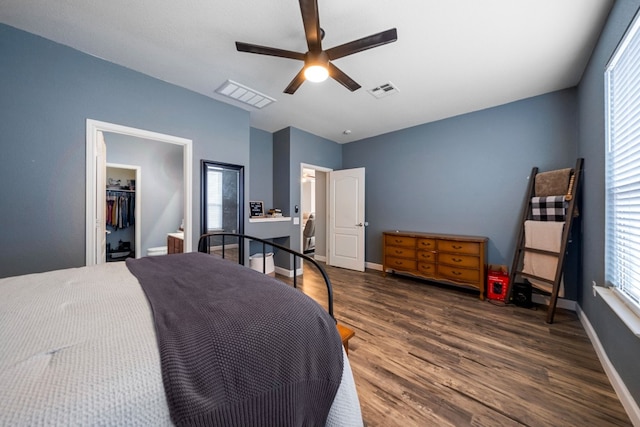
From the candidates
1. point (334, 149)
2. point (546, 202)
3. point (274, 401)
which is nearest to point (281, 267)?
point (334, 149)

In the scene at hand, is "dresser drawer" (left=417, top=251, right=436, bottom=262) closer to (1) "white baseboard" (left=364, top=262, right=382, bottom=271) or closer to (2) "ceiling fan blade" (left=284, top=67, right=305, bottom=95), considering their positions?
(1) "white baseboard" (left=364, top=262, right=382, bottom=271)

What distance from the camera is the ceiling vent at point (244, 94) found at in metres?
2.68

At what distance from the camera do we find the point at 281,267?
167 inches

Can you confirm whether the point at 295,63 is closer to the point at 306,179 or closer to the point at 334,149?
the point at 334,149

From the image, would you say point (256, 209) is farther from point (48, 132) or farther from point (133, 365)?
point (133, 365)

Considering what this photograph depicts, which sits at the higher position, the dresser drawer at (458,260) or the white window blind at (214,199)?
the white window blind at (214,199)

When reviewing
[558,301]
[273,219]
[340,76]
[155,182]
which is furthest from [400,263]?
[155,182]

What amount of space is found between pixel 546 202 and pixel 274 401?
3.46m

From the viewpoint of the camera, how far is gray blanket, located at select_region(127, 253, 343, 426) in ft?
2.03

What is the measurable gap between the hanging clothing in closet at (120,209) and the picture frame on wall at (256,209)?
2.44 m

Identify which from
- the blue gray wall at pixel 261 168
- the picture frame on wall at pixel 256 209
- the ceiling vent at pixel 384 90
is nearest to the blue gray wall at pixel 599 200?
the ceiling vent at pixel 384 90

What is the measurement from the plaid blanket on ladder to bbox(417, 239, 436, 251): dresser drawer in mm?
1189

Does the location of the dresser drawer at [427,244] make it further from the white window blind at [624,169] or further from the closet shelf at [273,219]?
the closet shelf at [273,219]

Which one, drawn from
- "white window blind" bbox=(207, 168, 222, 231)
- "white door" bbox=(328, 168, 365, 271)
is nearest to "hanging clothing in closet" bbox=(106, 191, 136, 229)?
"white window blind" bbox=(207, 168, 222, 231)
